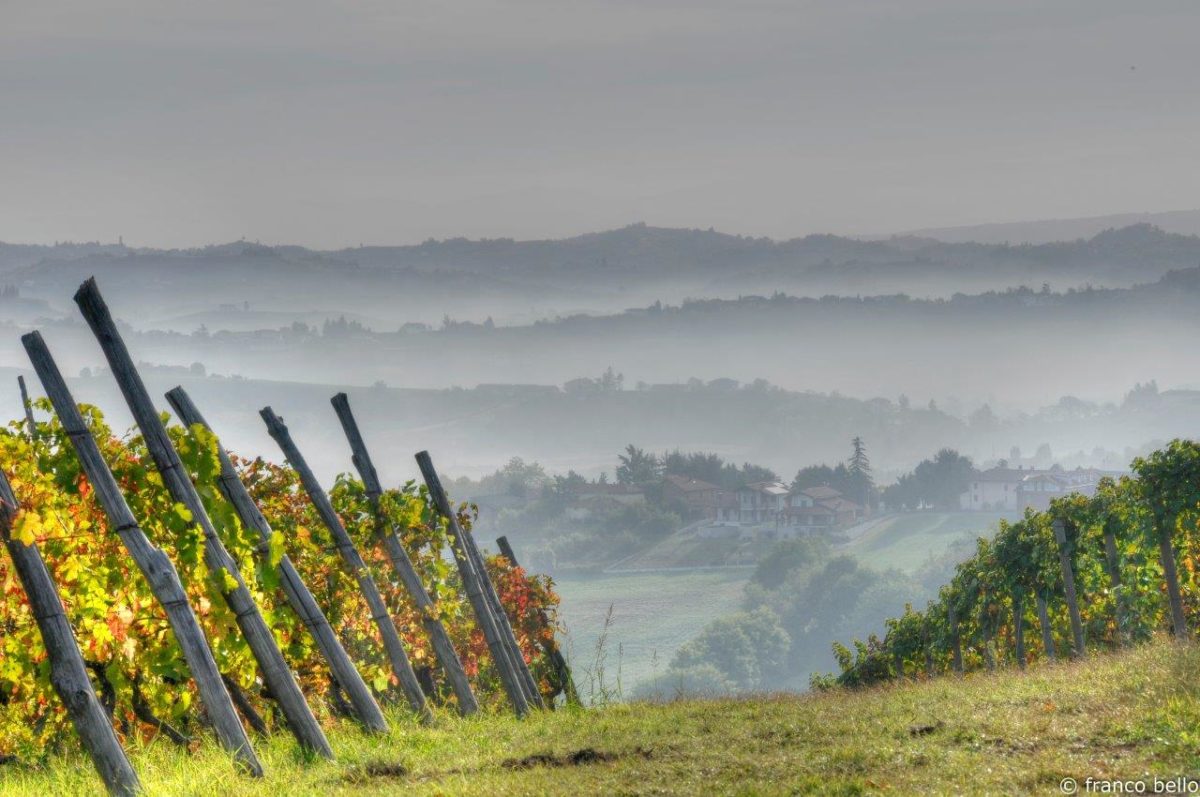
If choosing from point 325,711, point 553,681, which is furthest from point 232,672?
point 553,681

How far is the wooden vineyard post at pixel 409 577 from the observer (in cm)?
1357

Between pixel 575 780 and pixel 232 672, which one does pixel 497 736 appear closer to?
pixel 232 672

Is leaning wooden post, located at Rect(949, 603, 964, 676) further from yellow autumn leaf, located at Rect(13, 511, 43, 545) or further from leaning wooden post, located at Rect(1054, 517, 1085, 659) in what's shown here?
yellow autumn leaf, located at Rect(13, 511, 43, 545)

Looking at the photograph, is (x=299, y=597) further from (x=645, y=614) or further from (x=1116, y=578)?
(x=645, y=614)

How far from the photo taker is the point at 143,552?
8.80 meters

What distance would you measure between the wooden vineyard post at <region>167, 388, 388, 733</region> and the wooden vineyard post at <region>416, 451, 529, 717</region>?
360cm

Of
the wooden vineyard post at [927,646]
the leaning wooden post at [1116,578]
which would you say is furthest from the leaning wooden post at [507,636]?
the wooden vineyard post at [927,646]

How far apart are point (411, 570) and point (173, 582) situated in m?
4.86

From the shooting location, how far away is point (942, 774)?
25.7 feet

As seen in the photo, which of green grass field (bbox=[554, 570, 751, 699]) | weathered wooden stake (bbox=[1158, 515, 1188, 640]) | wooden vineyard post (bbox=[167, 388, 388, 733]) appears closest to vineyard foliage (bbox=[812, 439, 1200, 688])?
weathered wooden stake (bbox=[1158, 515, 1188, 640])

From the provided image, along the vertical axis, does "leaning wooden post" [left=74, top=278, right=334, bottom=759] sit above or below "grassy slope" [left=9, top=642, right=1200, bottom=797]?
above

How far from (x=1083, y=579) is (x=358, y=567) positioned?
11940 mm

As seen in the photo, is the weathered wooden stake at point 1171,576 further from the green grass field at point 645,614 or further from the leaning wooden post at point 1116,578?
the green grass field at point 645,614

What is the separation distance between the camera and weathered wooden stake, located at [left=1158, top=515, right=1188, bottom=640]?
14.7 meters
